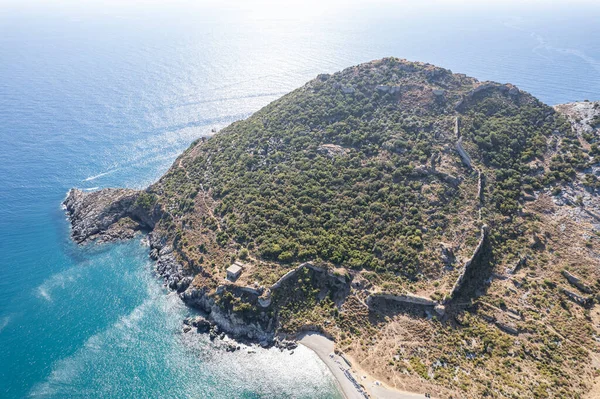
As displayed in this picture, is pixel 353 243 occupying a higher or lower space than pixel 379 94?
lower

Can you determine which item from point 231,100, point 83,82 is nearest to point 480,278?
point 231,100

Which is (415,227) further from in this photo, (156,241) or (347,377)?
(156,241)

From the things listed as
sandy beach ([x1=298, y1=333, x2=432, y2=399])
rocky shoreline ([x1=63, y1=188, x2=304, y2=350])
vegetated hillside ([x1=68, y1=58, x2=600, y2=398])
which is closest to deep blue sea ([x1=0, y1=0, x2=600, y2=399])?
sandy beach ([x1=298, y1=333, x2=432, y2=399])

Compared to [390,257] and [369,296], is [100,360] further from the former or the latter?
[390,257]

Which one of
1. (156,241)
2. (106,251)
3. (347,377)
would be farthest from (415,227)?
(106,251)

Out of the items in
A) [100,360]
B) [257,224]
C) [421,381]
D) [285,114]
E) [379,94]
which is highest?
[379,94]

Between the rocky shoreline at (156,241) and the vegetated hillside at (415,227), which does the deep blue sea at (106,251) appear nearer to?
the rocky shoreline at (156,241)
